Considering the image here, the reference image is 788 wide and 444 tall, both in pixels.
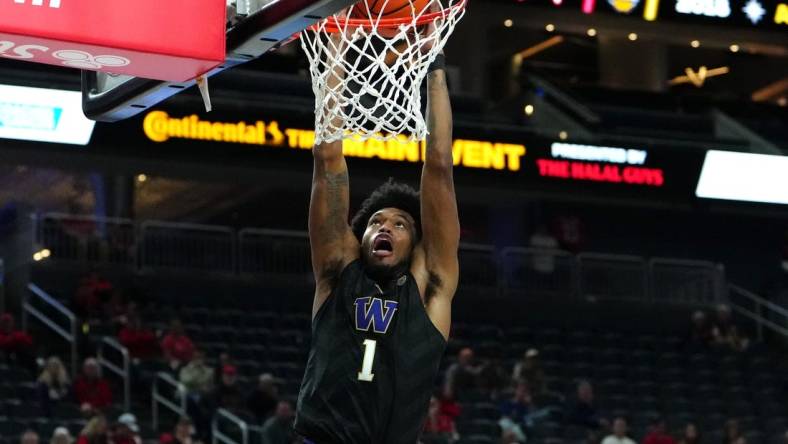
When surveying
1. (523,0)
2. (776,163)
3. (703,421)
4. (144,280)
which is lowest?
(703,421)

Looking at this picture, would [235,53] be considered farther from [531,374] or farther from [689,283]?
[689,283]

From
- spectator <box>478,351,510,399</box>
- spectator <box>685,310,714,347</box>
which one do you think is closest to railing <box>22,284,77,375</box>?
spectator <box>478,351,510,399</box>

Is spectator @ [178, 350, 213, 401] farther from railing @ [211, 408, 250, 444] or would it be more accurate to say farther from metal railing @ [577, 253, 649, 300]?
metal railing @ [577, 253, 649, 300]

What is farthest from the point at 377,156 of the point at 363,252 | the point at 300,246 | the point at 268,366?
the point at 363,252

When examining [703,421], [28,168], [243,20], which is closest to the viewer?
[243,20]

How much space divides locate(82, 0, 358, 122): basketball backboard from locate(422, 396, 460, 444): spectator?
9.98m

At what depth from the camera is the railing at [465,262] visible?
20.8 m

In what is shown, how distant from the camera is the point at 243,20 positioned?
518 centimetres

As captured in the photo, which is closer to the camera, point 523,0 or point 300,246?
point 523,0

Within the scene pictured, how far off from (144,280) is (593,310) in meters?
6.65

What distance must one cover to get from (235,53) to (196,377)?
446 inches

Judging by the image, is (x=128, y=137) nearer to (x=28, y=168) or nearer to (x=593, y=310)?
(x=28, y=168)

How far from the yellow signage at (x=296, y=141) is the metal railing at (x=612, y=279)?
2817mm

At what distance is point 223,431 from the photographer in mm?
15523
